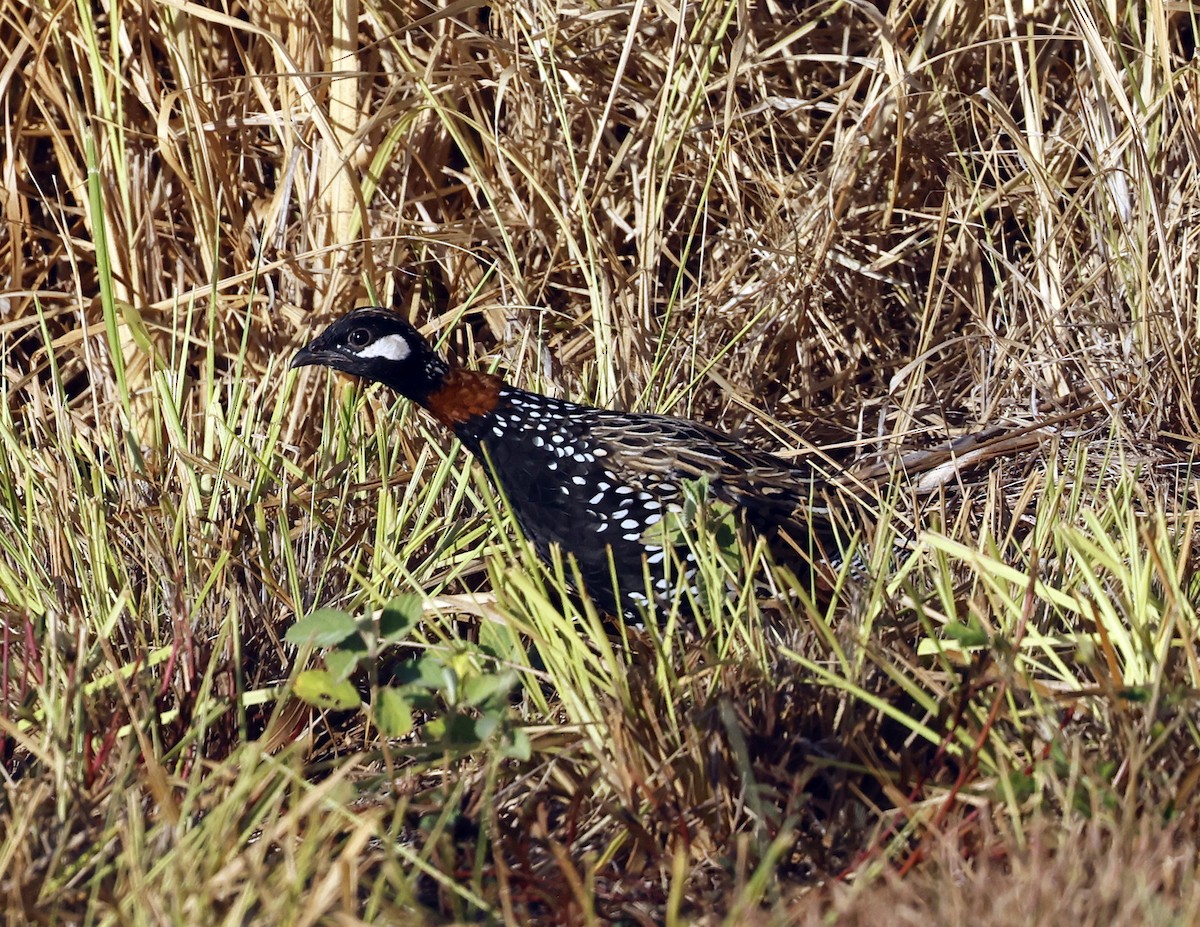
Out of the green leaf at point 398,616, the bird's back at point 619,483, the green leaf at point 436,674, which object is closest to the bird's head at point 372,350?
the bird's back at point 619,483

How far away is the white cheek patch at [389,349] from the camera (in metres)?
3.37

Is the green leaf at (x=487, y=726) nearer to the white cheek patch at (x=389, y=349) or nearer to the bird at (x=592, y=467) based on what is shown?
the bird at (x=592, y=467)

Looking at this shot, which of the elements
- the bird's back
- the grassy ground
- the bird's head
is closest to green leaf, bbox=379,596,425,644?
the grassy ground

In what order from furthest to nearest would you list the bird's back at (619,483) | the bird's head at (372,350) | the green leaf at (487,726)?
the bird's head at (372,350) → the bird's back at (619,483) → the green leaf at (487,726)

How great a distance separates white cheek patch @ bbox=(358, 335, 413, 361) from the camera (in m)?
3.37

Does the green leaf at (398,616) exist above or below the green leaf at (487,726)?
above

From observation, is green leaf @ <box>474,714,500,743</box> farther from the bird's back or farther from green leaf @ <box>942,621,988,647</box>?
the bird's back

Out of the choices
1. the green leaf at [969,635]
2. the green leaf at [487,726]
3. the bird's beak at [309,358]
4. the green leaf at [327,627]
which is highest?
the bird's beak at [309,358]

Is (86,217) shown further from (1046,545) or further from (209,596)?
(1046,545)

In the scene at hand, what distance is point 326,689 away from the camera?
7.43 ft

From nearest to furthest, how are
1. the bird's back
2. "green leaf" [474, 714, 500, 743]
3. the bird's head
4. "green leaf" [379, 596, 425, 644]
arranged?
"green leaf" [474, 714, 500, 743] → "green leaf" [379, 596, 425, 644] → the bird's back → the bird's head

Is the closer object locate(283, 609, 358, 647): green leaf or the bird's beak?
locate(283, 609, 358, 647): green leaf

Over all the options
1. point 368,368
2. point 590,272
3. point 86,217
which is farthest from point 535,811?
point 86,217

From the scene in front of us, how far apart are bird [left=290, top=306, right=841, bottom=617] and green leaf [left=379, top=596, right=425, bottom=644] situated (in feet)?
2.74
